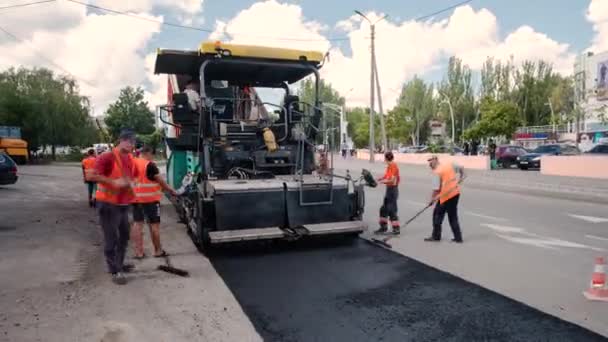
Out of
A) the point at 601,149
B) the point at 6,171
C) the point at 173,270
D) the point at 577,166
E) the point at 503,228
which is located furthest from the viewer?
the point at 601,149

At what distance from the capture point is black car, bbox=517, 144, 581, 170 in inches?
1101

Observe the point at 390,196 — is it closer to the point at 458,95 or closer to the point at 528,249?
the point at 528,249

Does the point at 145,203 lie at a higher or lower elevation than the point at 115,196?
lower

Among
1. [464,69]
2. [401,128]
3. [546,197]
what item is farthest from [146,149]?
[464,69]

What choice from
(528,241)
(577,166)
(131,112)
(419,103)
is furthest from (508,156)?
(131,112)

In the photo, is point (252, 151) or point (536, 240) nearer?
point (252, 151)

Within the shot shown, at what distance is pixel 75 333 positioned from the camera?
4.27 metres

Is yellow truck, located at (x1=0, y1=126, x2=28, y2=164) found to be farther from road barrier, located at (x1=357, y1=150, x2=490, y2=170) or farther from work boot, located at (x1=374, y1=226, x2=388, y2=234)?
work boot, located at (x1=374, y1=226, x2=388, y2=234)

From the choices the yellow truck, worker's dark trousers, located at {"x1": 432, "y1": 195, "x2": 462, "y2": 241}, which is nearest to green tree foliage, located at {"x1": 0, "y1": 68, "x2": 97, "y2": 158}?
the yellow truck

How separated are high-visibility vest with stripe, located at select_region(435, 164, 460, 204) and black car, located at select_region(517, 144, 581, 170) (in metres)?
22.1

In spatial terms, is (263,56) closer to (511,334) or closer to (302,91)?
(302,91)

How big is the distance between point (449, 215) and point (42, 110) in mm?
35809

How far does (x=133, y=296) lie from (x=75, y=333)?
1.04 metres

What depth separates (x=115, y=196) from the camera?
5703 millimetres
